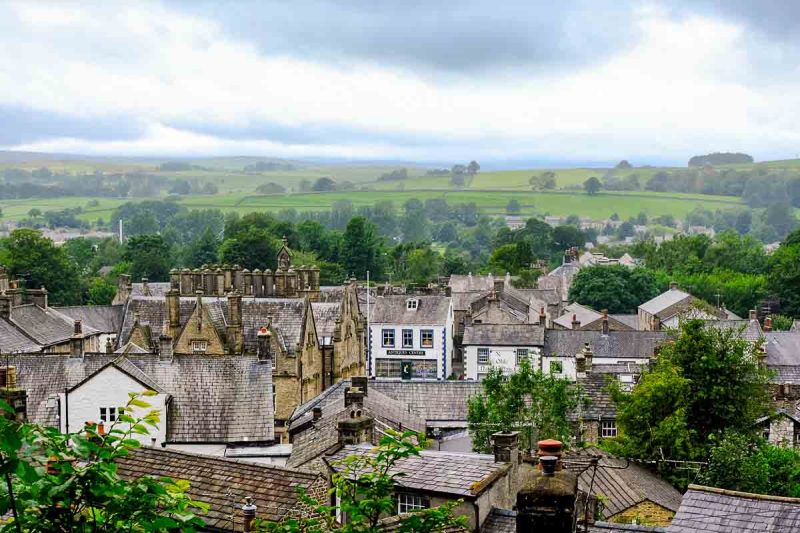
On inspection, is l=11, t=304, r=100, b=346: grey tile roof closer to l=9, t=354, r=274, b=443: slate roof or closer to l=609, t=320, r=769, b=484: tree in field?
l=9, t=354, r=274, b=443: slate roof

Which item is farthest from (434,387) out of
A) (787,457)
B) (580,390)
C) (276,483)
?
(276,483)

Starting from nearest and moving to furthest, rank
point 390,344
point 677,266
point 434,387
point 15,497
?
1. point 15,497
2. point 434,387
3. point 390,344
4. point 677,266

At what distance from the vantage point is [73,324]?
73.2 metres

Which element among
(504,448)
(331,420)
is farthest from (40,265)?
(504,448)

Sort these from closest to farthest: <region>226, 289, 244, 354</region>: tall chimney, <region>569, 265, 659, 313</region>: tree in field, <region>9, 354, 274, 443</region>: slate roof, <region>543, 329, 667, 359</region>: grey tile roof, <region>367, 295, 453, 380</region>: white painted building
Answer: <region>9, 354, 274, 443</region>: slate roof, <region>226, 289, 244, 354</region>: tall chimney, <region>543, 329, 667, 359</region>: grey tile roof, <region>367, 295, 453, 380</region>: white painted building, <region>569, 265, 659, 313</region>: tree in field

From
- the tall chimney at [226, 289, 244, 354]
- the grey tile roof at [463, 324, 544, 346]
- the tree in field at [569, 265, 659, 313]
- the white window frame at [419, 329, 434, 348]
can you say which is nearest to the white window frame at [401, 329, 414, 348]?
the white window frame at [419, 329, 434, 348]

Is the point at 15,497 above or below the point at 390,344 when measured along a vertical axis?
above

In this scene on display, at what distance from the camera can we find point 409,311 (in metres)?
84.8

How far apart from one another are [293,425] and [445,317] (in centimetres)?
4359

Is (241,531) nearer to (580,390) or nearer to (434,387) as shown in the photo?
(580,390)

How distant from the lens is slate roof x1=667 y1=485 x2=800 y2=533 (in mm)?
19406

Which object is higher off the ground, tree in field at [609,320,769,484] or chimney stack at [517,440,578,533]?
chimney stack at [517,440,578,533]

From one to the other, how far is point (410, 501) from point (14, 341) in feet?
153

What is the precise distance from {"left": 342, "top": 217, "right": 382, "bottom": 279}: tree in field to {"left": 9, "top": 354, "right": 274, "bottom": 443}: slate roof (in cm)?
11029
